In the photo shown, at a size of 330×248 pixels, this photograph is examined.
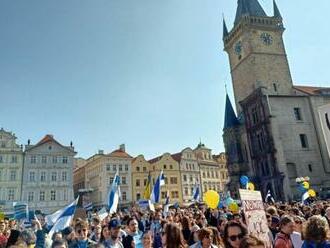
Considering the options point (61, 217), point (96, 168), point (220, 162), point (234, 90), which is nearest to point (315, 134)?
point (234, 90)

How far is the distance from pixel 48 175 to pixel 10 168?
19.8 feet

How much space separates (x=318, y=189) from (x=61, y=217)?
4206cm

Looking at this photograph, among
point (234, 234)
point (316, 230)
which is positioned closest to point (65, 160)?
point (234, 234)

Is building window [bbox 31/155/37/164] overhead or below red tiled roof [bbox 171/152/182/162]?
below

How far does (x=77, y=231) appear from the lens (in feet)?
22.9

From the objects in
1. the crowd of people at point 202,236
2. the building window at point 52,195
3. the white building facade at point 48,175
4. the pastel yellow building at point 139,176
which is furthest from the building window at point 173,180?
the crowd of people at point 202,236

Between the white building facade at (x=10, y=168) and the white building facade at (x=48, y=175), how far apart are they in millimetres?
970

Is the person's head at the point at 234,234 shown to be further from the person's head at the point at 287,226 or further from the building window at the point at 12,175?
the building window at the point at 12,175

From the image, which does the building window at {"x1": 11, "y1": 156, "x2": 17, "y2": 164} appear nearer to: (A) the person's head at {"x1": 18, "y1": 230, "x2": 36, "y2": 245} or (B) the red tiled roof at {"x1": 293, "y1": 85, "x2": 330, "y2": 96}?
(B) the red tiled roof at {"x1": 293, "y1": 85, "x2": 330, "y2": 96}

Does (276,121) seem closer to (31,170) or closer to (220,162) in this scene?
(220,162)

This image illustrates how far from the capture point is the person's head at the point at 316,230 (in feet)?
13.6

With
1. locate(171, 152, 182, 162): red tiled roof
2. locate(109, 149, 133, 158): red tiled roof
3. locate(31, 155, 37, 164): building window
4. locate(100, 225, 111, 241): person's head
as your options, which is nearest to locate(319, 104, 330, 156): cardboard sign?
locate(100, 225, 111, 241): person's head

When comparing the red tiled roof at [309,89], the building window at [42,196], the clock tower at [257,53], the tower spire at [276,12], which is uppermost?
the tower spire at [276,12]

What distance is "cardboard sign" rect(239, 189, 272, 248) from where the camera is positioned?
206 inches
